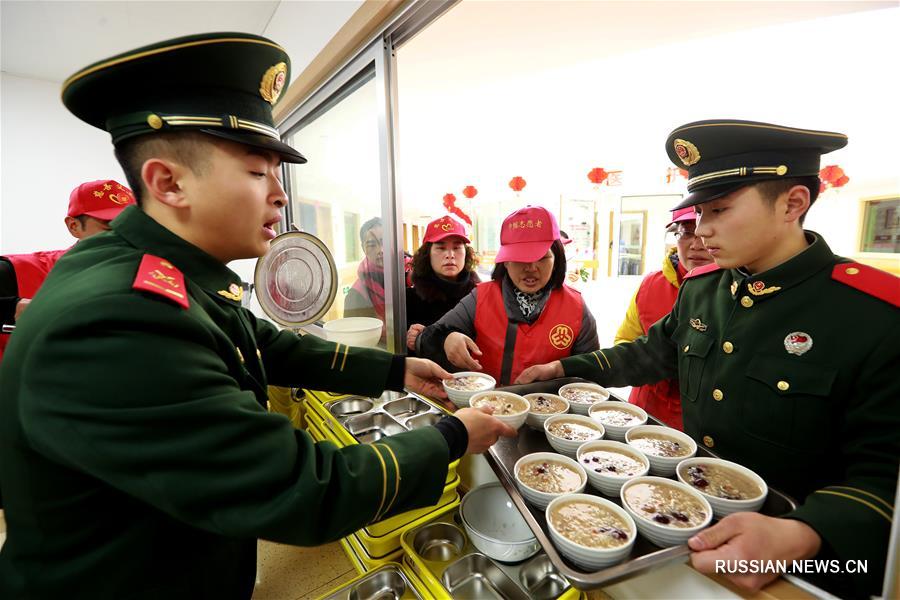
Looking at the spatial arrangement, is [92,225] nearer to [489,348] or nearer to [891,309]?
[489,348]

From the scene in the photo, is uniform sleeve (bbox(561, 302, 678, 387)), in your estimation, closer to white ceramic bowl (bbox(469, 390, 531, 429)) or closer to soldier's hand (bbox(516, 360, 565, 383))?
soldier's hand (bbox(516, 360, 565, 383))

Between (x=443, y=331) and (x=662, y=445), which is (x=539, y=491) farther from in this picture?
(x=443, y=331)

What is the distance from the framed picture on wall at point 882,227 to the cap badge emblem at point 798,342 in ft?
1.84

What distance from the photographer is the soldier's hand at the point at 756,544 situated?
836 mm

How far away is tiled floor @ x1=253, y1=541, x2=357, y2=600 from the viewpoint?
4.42 feet

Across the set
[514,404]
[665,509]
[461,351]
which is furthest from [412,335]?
[665,509]

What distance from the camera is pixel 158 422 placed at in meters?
0.71

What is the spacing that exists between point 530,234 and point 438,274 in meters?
1.09

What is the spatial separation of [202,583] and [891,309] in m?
1.97

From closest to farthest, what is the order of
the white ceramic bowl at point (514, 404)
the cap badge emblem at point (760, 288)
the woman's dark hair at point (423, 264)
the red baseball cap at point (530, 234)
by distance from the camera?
the cap badge emblem at point (760, 288) < the white ceramic bowl at point (514, 404) < the red baseball cap at point (530, 234) < the woman's dark hair at point (423, 264)

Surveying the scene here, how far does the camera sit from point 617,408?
5.25 feet

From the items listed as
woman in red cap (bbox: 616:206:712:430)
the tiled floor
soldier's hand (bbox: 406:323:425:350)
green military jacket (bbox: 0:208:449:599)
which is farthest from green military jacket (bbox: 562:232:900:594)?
soldier's hand (bbox: 406:323:425:350)

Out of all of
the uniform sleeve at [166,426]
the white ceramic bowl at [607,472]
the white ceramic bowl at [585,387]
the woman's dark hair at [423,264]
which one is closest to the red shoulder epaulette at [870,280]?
the white ceramic bowl at [607,472]

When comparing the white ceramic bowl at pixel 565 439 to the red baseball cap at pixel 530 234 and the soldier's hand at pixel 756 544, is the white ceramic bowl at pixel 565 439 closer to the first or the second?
the soldier's hand at pixel 756 544
